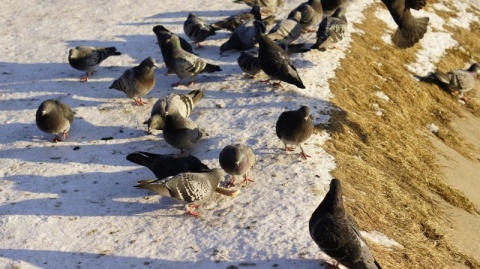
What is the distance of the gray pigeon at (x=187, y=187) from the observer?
6.67 meters

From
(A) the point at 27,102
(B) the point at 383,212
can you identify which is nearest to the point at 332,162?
(B) the point at 383,212

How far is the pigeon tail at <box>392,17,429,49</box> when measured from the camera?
1057 cm

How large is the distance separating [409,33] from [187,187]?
6129mm

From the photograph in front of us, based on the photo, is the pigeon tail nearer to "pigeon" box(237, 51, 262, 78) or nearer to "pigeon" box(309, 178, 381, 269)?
"pigeon" box(237, 51, 262, 78)

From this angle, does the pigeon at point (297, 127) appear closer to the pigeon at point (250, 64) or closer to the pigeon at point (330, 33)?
the pigeon at point (250, 64)

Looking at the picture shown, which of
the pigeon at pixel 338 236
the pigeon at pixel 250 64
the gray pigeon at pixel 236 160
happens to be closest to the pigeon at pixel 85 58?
the pigeon at pixel 250 64

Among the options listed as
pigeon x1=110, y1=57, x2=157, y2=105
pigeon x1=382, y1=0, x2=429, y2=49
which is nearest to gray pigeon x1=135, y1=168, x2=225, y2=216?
pigeon x1=110, y1=57, x2=157, y2=105

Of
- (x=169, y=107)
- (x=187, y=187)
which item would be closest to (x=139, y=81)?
(x=169, y=107)

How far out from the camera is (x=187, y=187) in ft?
22.1

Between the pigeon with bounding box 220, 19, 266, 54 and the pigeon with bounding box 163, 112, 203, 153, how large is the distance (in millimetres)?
3951

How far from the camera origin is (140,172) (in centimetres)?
789

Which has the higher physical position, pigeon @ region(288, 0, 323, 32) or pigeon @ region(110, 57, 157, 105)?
pigeon @ region(110, 57, 157, 105)

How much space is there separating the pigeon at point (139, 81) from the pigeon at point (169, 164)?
233cm

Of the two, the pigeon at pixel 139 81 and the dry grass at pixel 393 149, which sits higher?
the pigeon at pixel 139 81
